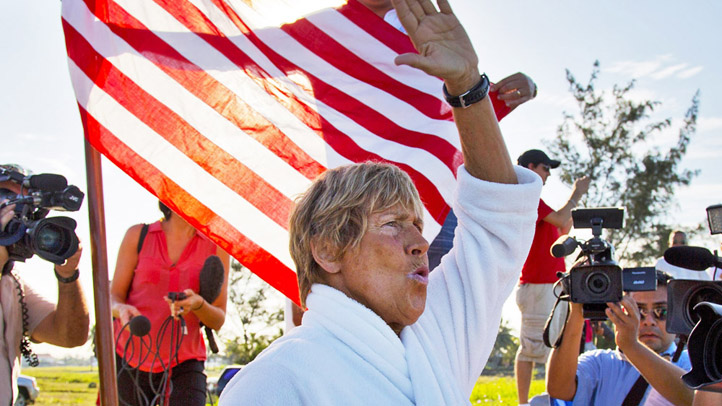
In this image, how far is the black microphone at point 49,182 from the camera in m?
3.25

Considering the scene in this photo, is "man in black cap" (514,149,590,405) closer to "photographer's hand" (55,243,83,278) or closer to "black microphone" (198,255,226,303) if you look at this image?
"black microphone" (198,255,226,303)

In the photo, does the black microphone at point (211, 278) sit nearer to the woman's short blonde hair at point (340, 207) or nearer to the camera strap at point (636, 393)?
the woman's short blonde hair at point (340, 207)

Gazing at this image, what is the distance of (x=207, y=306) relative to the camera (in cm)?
429

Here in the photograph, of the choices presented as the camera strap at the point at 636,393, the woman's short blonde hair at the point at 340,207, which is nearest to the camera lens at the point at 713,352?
the woman's short blonde hair at the point at 340,207

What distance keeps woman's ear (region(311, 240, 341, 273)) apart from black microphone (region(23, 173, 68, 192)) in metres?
1.41

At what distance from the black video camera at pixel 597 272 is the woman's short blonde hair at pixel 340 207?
139cm

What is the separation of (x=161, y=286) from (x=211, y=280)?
1.29 feet

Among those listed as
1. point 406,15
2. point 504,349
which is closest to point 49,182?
point 406,15

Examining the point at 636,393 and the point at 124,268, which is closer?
the point at 636,393

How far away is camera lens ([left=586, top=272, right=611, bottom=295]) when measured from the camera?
354cm

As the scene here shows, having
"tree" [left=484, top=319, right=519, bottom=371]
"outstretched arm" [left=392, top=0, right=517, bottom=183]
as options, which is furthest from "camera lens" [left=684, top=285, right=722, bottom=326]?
"tree" [left=484, top=319, right=519, bottom=371]

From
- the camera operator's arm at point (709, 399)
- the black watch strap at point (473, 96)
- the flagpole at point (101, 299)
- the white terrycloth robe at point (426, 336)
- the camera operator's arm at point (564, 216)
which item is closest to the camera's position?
the white terrycloth robe at point (426, 336)

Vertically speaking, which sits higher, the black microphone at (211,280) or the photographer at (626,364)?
the black microphone at (211,280)

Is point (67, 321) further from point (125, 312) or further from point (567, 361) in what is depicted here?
point (567, 361)
